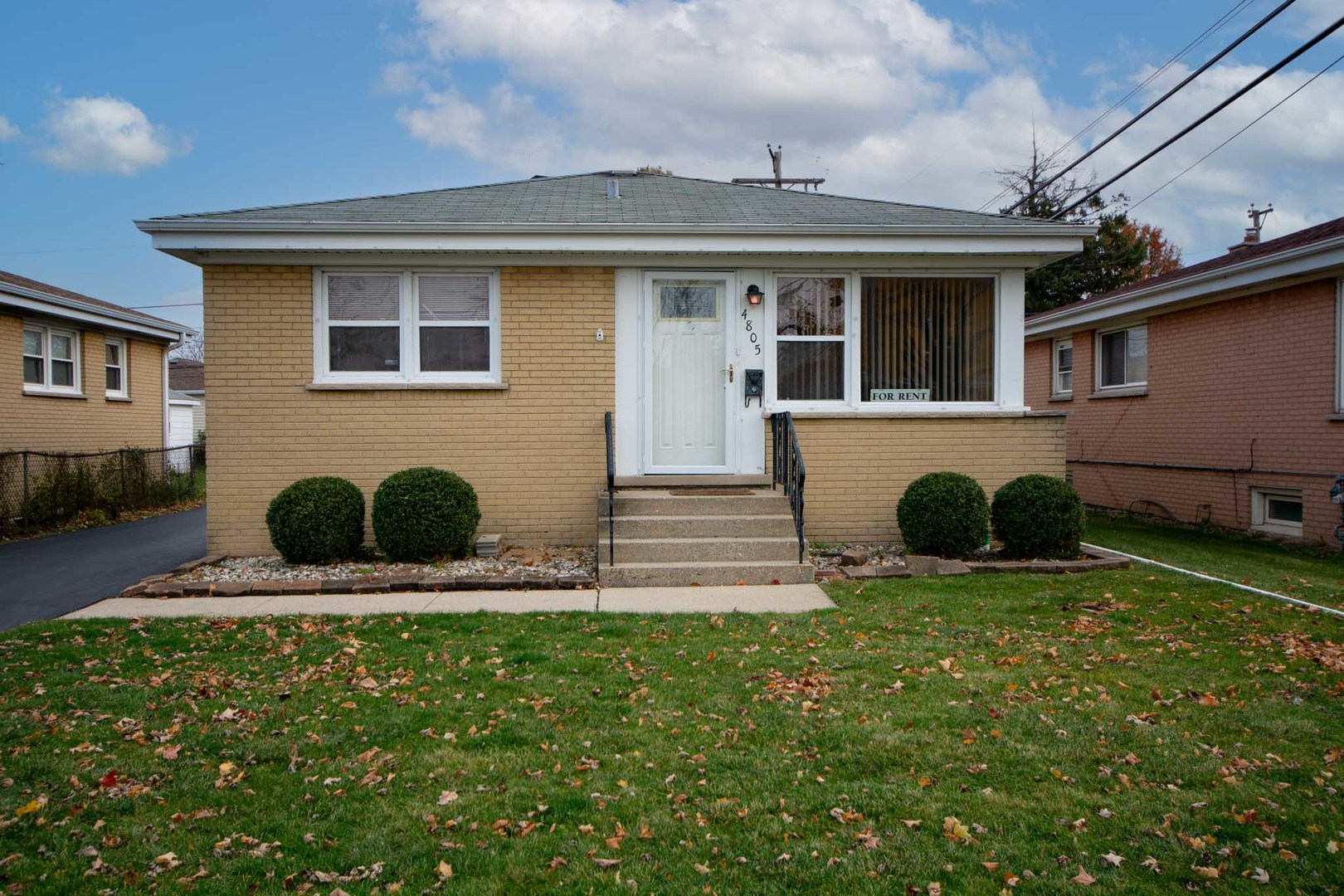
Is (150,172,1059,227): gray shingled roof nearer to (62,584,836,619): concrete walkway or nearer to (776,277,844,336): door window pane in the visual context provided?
(776,277,844,336): door window pane

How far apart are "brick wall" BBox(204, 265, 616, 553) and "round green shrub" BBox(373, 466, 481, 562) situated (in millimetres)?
896

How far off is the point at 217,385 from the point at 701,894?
814 centimetres

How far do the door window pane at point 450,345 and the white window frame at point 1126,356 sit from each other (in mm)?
10532

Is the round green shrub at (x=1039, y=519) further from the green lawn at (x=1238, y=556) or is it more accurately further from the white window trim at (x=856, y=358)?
the white window trim at (x=856, y=358)

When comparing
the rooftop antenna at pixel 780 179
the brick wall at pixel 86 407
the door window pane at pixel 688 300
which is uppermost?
the rooftop antenna at pixel 780 179

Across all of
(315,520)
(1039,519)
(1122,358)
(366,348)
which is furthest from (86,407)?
(1122,358)

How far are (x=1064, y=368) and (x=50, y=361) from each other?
60.8ft

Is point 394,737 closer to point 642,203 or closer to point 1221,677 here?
point 1221,677

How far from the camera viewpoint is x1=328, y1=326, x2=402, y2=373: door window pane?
357 inches

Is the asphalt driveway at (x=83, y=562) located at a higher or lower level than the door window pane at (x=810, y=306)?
lower

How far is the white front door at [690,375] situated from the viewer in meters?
9.32

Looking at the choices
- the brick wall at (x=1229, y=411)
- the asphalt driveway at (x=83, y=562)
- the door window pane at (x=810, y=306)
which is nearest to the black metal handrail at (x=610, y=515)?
the door window pane at (x=810, y=306)

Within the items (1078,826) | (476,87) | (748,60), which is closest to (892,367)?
(1078,826)

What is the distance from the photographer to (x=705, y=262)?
918 centimetres
